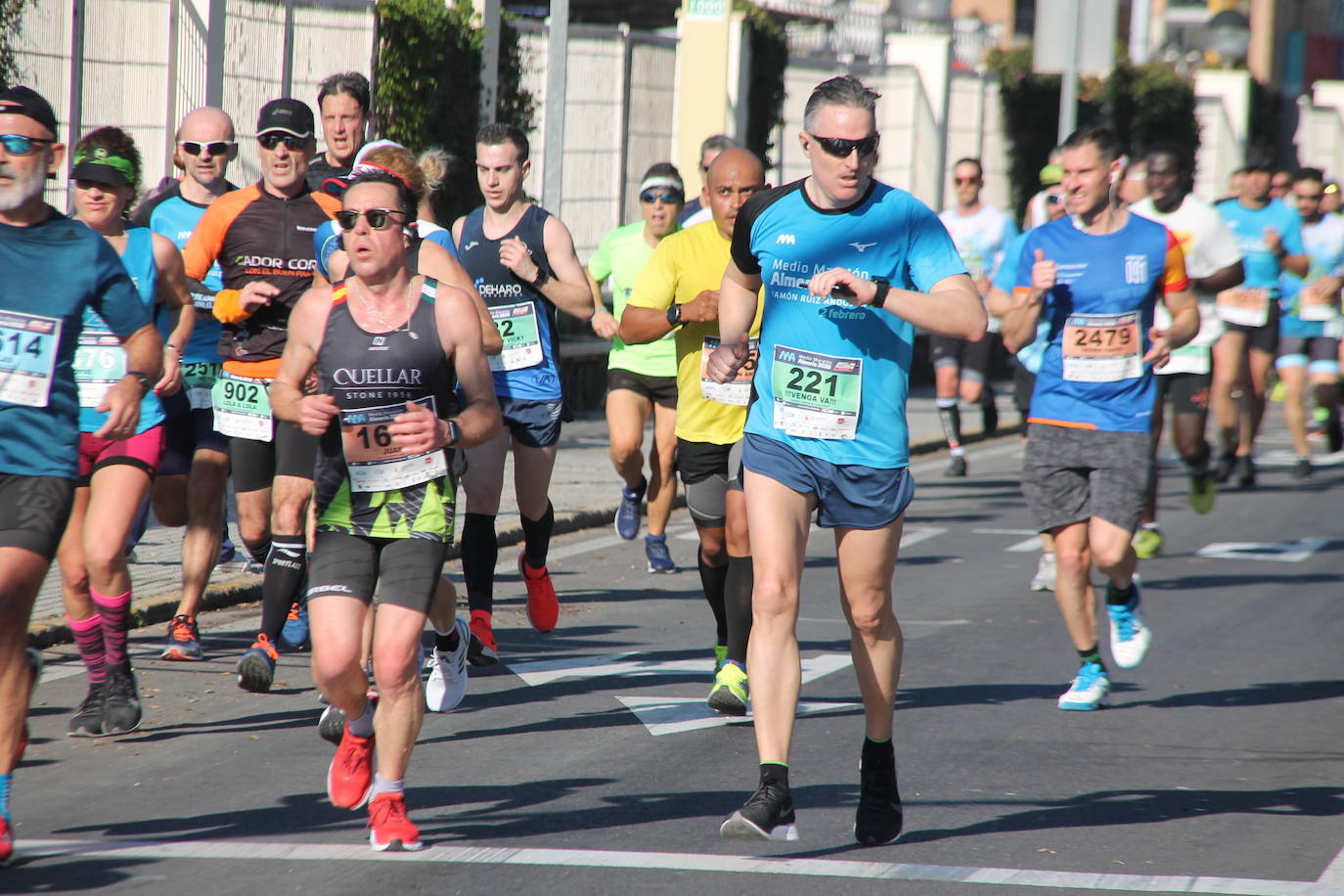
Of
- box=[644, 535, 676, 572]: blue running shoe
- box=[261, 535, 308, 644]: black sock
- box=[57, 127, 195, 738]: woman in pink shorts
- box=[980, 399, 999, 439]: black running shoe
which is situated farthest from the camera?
box=[980, 399, 999, 439]: black running shoe

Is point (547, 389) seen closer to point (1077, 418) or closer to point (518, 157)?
point (518, 157)

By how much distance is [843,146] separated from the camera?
5.28 m

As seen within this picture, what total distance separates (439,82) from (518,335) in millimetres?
7960

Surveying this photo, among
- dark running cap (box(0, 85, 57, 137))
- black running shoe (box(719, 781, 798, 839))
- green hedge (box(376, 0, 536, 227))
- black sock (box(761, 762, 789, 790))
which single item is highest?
green hedge (box(376, 0, 536, 227))

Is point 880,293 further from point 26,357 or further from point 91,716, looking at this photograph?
point 91,716

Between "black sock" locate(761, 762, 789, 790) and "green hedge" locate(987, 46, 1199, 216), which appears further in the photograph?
"green hedge" locate(987, 46, 1199, 216)

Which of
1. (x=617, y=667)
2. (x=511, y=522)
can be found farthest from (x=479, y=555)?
(x=511, y=522)

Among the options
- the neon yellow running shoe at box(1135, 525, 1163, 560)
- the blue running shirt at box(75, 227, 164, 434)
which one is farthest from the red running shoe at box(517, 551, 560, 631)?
the neon yellow running shoe at box(1135, 525, 1163, 560)

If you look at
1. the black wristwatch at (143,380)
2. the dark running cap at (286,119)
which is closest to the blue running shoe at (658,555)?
the dark running cap at (286,119)

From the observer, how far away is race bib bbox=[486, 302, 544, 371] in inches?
315

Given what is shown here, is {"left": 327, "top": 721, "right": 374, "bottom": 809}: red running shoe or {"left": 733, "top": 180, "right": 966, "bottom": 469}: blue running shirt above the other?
{"left": 733, "top": 180, "right": 966, "bottom": 469}: blue running shirt

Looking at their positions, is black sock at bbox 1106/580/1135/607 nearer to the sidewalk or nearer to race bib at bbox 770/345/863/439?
race bib at bbox 770/345/863/439

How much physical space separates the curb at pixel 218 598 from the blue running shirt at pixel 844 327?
3529 millimetres

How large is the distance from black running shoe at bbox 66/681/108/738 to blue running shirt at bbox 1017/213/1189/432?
12.3 ft
